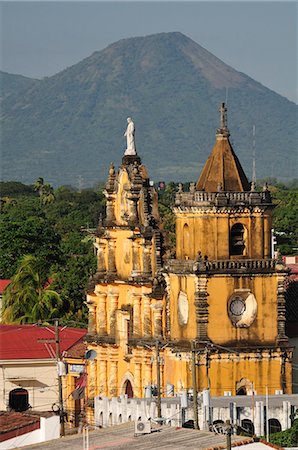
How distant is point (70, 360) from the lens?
7900cm

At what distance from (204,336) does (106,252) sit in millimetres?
11060

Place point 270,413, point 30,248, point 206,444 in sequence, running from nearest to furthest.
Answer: point 206,444 → point 270,413 → point 30,248

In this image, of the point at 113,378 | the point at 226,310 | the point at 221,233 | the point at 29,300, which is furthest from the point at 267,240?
the point at 29,300

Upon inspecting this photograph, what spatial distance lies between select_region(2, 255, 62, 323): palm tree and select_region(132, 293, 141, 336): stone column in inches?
745

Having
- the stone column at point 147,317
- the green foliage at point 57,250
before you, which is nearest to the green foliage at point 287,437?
the stone column at point 147,317

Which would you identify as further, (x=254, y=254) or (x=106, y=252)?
(x=106, y=252)

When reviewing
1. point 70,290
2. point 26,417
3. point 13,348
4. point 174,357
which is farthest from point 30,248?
point 26,417

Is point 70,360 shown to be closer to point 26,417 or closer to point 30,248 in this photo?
point 26,417

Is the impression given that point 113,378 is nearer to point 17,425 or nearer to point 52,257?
point 17,425

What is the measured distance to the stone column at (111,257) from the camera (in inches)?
2980

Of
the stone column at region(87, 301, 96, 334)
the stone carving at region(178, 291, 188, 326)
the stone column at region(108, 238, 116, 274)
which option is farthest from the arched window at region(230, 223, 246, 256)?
the stone column at region(87, 301, 96, 334)

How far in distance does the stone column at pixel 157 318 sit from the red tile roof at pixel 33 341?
8032mm

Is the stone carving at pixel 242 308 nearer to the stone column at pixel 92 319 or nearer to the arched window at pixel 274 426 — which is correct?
the arched window at pixel 274 426

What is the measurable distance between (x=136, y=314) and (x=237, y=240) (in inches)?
278
